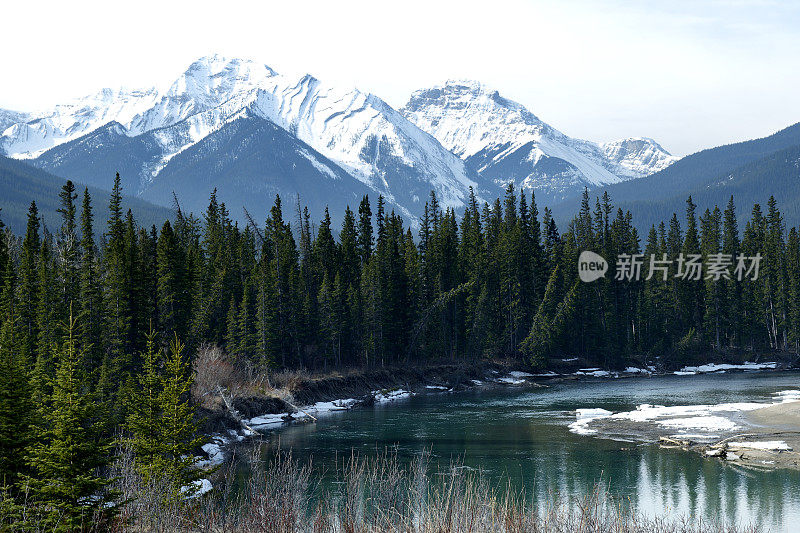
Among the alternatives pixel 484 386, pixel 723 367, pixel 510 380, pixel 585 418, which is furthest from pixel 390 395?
pixel 723 367

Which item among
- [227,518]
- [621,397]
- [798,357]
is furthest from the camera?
[798,357]

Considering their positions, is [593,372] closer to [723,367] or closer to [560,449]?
[723,367]

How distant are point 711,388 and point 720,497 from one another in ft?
151

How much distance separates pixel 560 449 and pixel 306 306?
42.4 m

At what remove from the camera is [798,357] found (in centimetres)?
10712

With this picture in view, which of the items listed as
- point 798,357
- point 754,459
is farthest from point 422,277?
point 754,459

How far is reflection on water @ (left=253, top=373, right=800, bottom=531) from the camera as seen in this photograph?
33.7 meters

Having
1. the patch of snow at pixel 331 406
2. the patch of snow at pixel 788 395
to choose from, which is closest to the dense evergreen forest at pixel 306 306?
the patch of snow at pixel 331 406

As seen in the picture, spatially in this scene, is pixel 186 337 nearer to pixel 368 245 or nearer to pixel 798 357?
pixel 368 245

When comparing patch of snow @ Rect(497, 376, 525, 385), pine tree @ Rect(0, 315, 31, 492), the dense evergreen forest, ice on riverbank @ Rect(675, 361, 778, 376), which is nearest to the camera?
pine tree @ Rect(0, 315, 31, 492)

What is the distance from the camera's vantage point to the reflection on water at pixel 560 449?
3372cm

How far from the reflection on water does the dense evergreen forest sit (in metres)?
13.0

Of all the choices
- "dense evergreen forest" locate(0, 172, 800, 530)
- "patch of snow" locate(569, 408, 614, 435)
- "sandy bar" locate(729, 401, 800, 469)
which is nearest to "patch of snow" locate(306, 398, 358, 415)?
"dense evergreen forest" locate(0, 172, 800, 530)

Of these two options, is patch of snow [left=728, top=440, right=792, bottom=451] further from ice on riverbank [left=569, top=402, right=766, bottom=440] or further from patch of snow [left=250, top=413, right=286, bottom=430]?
patch of snow [left=250, top=413, right=286, bottom=430]
